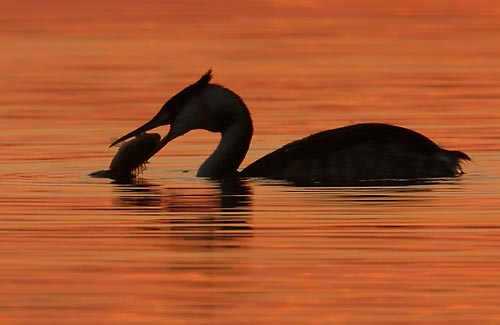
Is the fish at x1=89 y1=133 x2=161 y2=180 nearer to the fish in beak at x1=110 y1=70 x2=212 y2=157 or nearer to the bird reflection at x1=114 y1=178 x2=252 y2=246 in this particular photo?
the fish in beak at x1=110 y1=70 x2=212 y2=157

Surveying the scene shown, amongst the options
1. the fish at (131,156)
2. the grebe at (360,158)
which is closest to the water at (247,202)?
the fish at (131,156)

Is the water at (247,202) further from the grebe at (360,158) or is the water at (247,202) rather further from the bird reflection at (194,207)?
the grebe at (360,158)

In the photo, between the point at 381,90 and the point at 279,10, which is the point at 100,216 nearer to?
the point at 381,90

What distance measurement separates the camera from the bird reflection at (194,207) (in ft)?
51.9

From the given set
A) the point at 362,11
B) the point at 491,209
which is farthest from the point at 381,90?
the point at 362,11

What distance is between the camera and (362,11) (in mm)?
48562

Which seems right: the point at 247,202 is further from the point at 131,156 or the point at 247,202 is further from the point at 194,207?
the point at 131,156

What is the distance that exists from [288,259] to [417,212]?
280 centimetres

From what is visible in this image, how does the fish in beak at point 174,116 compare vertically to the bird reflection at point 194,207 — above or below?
above

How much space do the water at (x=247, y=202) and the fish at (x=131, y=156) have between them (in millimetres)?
177

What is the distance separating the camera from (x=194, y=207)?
17641 millimetres

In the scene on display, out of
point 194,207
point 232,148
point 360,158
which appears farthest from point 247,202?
point 232,148

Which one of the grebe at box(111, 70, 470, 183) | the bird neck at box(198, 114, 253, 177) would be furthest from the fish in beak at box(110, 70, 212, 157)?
the grebe at box(111, 70, 470, 183)

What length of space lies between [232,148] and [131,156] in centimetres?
97
